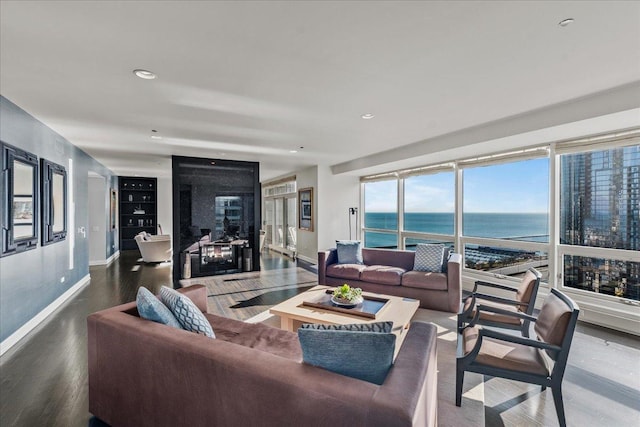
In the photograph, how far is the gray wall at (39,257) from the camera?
3.26 metres

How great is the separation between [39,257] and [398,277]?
16.1ft

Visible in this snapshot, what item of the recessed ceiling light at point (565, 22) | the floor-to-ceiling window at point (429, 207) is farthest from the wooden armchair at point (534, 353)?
the floor-to-ceiling window at point (429, 207)

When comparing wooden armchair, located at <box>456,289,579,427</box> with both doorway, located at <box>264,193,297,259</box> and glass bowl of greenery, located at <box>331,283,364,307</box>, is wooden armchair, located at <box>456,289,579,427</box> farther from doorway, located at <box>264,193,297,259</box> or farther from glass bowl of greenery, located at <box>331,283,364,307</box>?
doorway, located at <box>264,193,297,259</box>

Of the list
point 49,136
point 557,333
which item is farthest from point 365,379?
point 49,136

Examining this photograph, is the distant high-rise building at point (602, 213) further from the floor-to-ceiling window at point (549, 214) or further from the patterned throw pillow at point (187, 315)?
the patterned throw pillow at point (187, 315)

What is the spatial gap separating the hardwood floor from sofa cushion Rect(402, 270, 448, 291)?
153 cm

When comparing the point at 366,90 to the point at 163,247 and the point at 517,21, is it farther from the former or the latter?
the point at 163,247

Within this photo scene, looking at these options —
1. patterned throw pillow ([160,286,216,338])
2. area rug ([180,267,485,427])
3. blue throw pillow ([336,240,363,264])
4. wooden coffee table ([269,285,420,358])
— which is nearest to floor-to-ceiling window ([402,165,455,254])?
blue throw pillow ([336,240,363,264])

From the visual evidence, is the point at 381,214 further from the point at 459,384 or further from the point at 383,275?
the point at 459,384

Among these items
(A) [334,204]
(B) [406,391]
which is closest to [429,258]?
(A) [334,204]

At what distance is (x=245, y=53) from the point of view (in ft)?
7.54

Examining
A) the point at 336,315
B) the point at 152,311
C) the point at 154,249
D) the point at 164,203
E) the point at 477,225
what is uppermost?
the point at 164,203

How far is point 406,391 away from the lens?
47.4 inches

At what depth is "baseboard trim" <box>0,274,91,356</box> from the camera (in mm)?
3216
